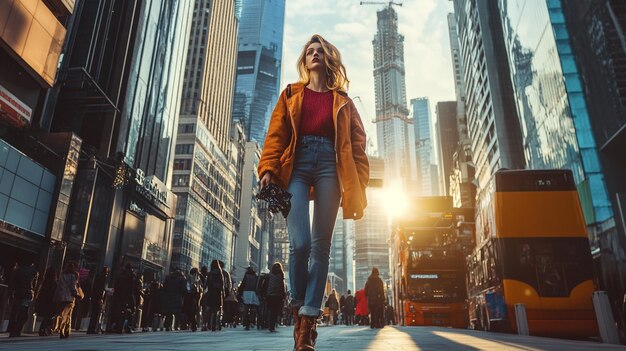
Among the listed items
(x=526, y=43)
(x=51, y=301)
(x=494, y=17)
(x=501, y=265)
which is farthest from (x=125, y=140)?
(x=494, y=17)

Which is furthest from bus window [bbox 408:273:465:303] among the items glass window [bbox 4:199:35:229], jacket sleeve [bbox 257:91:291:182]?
glass window [bbox 4:199:35:229]

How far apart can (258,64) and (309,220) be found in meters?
162

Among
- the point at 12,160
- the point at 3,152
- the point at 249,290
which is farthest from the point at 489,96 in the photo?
the point at 3,152

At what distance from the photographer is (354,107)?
3572mm

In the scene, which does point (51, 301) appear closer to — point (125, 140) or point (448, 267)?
point (448, 267)

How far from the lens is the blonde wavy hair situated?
355 cm

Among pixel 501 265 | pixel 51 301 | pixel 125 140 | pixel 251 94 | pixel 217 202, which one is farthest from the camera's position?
pixel 251 94

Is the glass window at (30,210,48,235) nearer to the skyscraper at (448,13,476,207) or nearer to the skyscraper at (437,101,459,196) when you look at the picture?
the skyscraper at (448,13,476,207)

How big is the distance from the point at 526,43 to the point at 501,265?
40753 mm

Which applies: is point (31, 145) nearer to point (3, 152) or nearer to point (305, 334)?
point (3, 152)

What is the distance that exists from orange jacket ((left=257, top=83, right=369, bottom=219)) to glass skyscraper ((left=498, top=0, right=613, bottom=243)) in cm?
3258

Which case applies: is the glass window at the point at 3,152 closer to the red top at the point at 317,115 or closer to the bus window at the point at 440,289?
the bus window at the point at 440,289

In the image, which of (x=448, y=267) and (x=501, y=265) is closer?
(x=501, y=265)

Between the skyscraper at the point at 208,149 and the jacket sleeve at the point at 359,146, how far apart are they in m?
49.7
